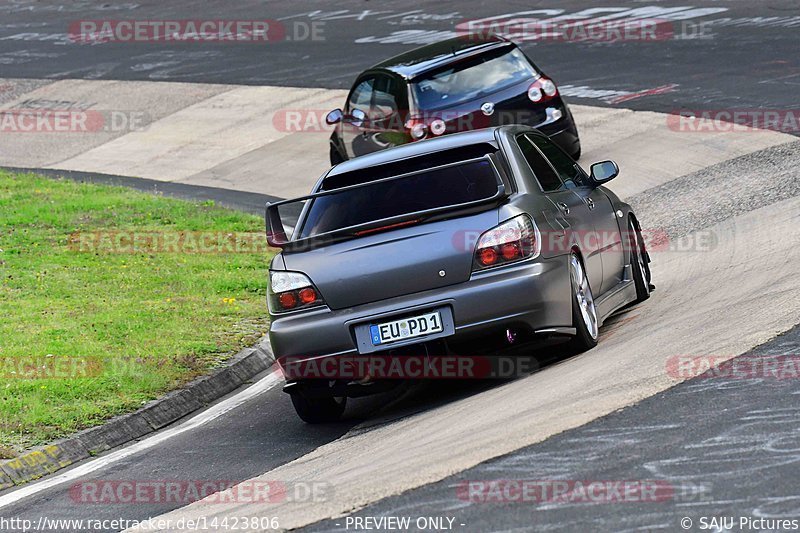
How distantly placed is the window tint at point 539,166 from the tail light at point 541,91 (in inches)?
244

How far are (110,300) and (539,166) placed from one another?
15.4 feet

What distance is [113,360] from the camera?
33.0 ft

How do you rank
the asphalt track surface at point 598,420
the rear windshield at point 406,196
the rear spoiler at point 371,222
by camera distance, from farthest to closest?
the rear windshield at point 406,196, the rear spoiler at point 371,222, the asphalt track surface at point 598,420

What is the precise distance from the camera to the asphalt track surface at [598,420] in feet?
19.2

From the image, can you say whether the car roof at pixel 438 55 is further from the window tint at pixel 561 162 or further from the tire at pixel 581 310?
the tire at pixel 581 310

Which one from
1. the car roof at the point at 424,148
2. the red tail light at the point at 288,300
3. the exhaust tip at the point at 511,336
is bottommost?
the exhaust tip at the point at 511,336

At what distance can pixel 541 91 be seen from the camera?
1566cm

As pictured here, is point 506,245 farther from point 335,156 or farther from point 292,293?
point 335,156

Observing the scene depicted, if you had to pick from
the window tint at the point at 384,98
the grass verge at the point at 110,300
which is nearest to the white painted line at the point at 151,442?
the grass verge at the point at 110,300

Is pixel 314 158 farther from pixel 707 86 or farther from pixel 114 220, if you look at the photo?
pixel 707 86

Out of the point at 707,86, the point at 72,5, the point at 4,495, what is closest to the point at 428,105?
the point at 707,86

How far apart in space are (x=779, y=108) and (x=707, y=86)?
7.28ft

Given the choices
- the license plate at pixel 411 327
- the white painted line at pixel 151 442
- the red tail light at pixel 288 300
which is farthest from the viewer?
the red tail light at pixel 288 300

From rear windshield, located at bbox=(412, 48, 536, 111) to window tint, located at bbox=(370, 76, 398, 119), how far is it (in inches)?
14.1
